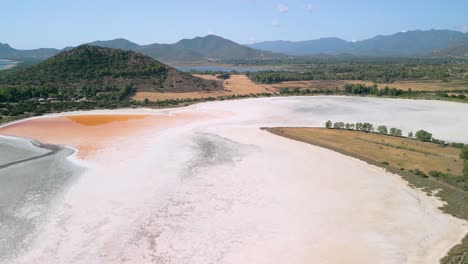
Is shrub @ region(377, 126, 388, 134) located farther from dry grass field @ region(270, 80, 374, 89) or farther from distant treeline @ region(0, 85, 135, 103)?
distant treeline @ region(0, 85, 135, 103)

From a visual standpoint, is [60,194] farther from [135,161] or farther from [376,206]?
[376,206]

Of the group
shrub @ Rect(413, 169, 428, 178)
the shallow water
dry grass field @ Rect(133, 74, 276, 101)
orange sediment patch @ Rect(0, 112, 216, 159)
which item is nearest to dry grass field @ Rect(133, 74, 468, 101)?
dry grass field @ Rect(133, 74, 276, 101)

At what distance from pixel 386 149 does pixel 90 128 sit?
144 feet

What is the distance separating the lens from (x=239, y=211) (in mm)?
29578

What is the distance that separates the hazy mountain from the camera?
98.6 metres

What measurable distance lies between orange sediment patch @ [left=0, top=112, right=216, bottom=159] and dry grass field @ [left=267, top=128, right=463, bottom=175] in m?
20.7

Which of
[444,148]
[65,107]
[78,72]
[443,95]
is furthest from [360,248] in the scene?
[78,72]

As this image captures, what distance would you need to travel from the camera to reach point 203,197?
106 feet

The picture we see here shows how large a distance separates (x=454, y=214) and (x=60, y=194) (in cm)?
3190

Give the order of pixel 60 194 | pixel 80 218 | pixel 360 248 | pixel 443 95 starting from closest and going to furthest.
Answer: pixel 360 248 < pixel 80 218 < pixel 60 194 < pixel 443 95

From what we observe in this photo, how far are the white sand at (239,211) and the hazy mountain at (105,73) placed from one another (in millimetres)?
53516

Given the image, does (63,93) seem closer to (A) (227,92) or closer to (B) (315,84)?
(A) (227,92)

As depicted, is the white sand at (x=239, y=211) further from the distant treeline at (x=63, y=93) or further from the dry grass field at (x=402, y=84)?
the dry grass field at (x=402, y=84)

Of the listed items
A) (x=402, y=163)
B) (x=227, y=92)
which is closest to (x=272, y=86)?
(x=227, y=92)
